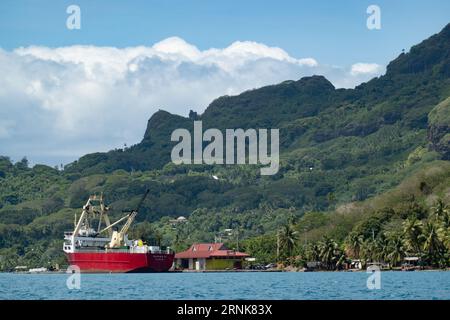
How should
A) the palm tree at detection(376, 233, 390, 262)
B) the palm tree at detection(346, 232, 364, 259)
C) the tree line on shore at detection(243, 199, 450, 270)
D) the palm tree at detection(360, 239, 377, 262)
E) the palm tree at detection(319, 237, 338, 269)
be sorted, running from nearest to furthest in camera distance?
1. the tree line on shore at detection(243, 199, 450, 270)
2. the palm tree at detection(376, 233, 390, 262)
3. the palm tree at detection(360, 239, 377, 262)
4. the palm tree at detection(319, 237, 338, 269)
5. the palm tree at detection(346, 232, 364, 259)

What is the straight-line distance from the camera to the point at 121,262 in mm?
173500

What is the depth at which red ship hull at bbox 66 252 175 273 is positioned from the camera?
567ft

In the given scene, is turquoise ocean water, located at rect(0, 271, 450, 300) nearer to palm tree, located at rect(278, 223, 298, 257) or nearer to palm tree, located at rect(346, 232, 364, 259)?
palm tree, located at rect(346, 232, 364, 259)


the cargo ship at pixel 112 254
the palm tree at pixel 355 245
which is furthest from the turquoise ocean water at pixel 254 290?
the palm tree at pixel 355 245

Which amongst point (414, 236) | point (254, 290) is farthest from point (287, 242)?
point (254, 290)

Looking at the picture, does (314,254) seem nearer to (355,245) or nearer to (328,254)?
(328,254)

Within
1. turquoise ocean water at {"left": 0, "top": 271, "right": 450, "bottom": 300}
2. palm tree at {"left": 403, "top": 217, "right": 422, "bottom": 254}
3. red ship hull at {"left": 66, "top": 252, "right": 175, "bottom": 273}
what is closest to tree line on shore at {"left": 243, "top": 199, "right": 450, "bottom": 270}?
palm tree at {"left": 403, "top": 217, "right": 422, "bottom": 254}

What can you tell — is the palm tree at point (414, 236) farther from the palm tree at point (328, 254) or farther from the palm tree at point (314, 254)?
the palm tree at point (314, 254)

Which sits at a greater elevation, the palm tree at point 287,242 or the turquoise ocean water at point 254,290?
the palm tree at point 287,242

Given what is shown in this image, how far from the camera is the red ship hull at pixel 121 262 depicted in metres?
173

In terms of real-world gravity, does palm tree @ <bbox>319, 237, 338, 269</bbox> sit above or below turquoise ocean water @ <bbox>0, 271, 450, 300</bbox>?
above

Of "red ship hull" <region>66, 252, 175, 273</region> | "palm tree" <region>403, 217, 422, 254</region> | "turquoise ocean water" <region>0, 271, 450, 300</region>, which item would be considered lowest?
"turquoise ocean water" <region>0, 271, 450, 300</region>
